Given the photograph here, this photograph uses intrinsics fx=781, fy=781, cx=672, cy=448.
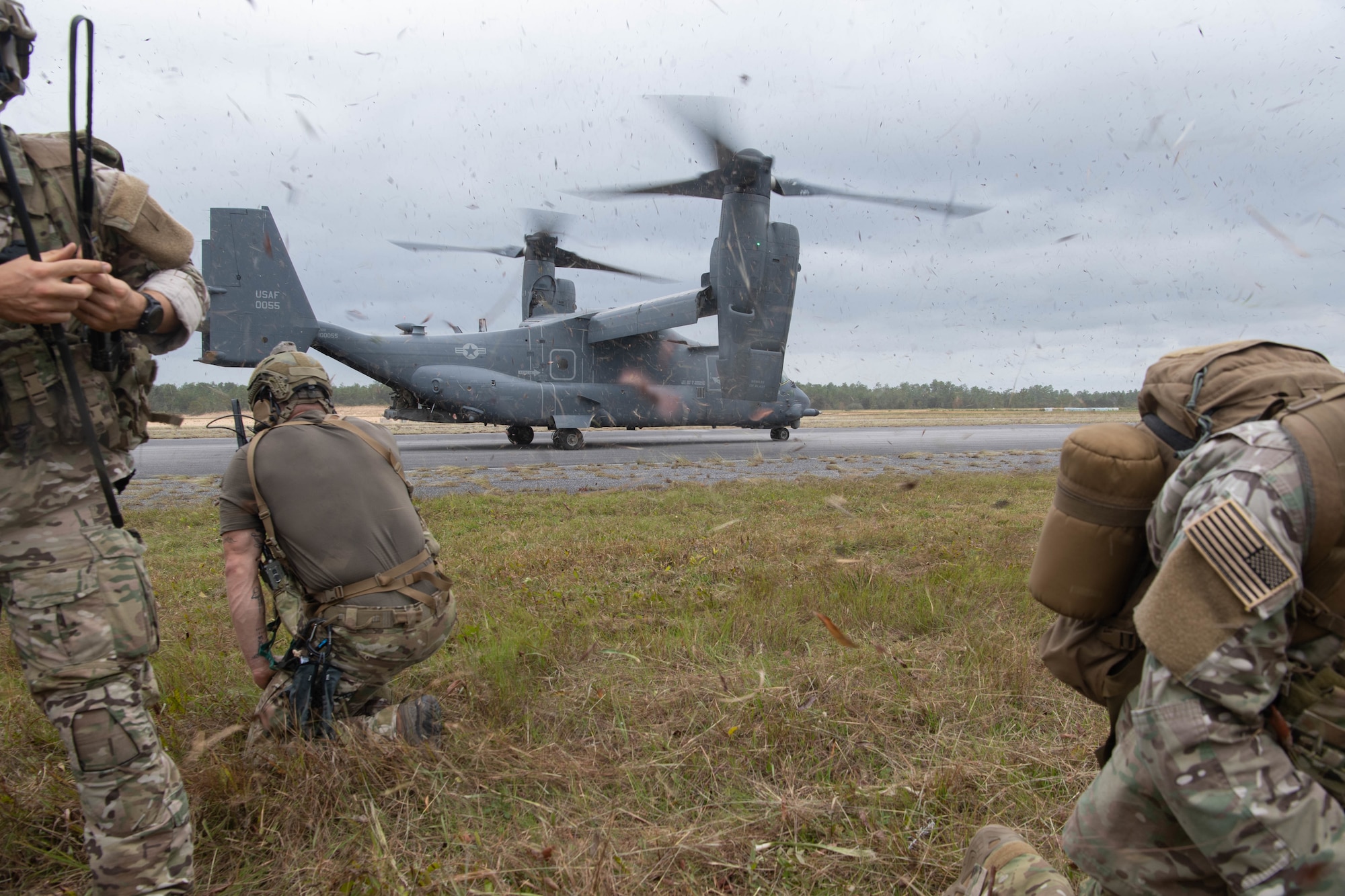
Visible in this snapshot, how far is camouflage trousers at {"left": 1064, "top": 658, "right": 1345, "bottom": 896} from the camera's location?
3.72 ft

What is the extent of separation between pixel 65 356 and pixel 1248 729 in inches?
95.1

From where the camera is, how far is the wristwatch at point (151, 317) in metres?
1.87

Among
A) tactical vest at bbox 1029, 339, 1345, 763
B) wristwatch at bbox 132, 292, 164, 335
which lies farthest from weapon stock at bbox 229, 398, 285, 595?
tactical vest at bbox 1029, 339, 1345, 763

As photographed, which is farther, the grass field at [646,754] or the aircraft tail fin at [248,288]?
the aircraft tail fin at [248,288]

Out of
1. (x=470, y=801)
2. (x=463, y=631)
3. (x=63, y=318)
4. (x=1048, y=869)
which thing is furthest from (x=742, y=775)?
(x=63, y=318)

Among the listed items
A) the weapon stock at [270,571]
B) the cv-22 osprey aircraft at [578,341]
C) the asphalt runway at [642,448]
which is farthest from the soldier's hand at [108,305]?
the cv-22 osprey aircraft at [578,341]

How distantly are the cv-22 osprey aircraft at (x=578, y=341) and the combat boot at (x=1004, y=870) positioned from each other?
12852 mm

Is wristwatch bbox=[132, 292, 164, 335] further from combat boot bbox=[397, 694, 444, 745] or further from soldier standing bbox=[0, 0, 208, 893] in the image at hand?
combat boot bbox=[397, 694, 444, 745]

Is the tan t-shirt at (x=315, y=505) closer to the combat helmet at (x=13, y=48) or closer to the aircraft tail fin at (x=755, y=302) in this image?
the combat helmet at (x=13, y=48)

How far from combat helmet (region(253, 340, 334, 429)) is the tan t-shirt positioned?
0.17 m

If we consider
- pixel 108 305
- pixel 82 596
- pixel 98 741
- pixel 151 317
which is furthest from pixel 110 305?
pixel 98 741

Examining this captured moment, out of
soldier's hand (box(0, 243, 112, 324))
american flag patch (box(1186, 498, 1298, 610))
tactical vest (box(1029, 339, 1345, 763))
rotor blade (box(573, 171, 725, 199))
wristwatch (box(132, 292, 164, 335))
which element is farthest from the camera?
rotor blade (box(573, 171, 725, 199))

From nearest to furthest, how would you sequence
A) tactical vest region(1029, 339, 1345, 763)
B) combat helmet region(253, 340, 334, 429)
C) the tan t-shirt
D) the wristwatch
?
tactical vest region(1029, 339, 1345, 763) → the wristwatch → the tan t-shirt → combat helmet region(253, 340, 334, 429)

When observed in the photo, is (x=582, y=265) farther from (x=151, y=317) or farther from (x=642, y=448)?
(x=151, y=317)
